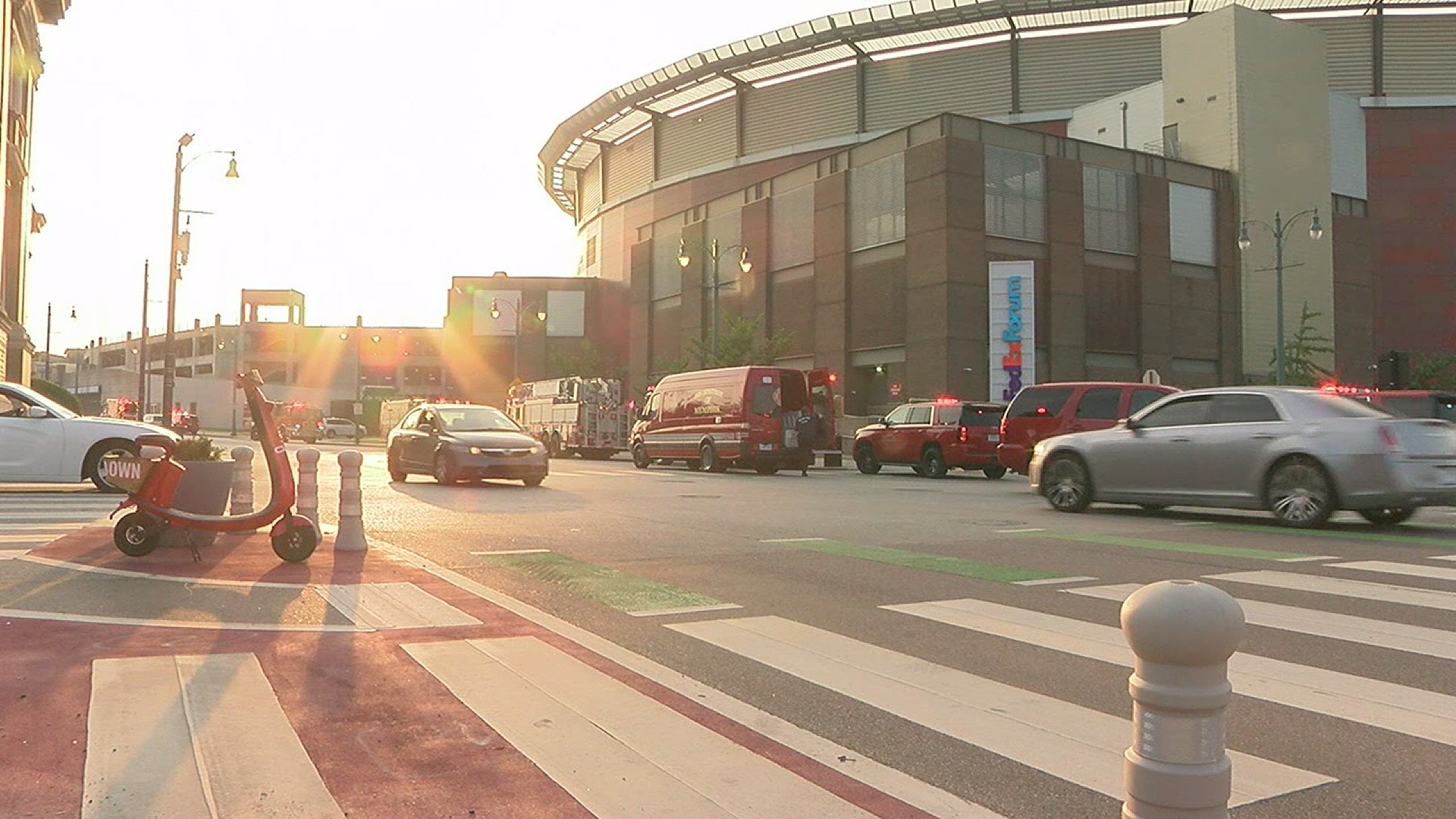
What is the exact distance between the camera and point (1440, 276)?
56.3m

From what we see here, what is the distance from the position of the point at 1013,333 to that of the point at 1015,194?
245 inches

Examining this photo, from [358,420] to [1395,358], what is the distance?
6805 cm

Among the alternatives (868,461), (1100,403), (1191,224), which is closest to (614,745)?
(1100,403)

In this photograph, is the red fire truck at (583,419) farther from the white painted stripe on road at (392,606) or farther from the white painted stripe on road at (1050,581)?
the white painted stripe on road at (1050,581)

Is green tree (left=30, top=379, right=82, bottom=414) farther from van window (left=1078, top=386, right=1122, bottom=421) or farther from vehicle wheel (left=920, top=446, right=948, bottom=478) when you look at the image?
van window (left=1078, top=386, right=1122, bottom=421)

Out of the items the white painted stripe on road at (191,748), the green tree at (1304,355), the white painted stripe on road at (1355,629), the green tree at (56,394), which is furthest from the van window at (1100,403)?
the green tree at (56,394)

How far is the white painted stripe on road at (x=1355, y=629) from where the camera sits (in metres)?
5.64

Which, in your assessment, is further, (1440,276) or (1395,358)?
(1440,276)

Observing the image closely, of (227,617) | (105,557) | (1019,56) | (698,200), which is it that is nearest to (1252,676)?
(227,617)

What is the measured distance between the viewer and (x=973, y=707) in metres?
4.51

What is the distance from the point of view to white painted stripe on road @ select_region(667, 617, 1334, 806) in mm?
3646

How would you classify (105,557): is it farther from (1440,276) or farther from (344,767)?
(1440,276)

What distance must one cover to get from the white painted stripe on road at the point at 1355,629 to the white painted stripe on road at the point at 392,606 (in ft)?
14.0

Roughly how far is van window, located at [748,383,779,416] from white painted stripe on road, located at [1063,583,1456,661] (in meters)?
19.4
